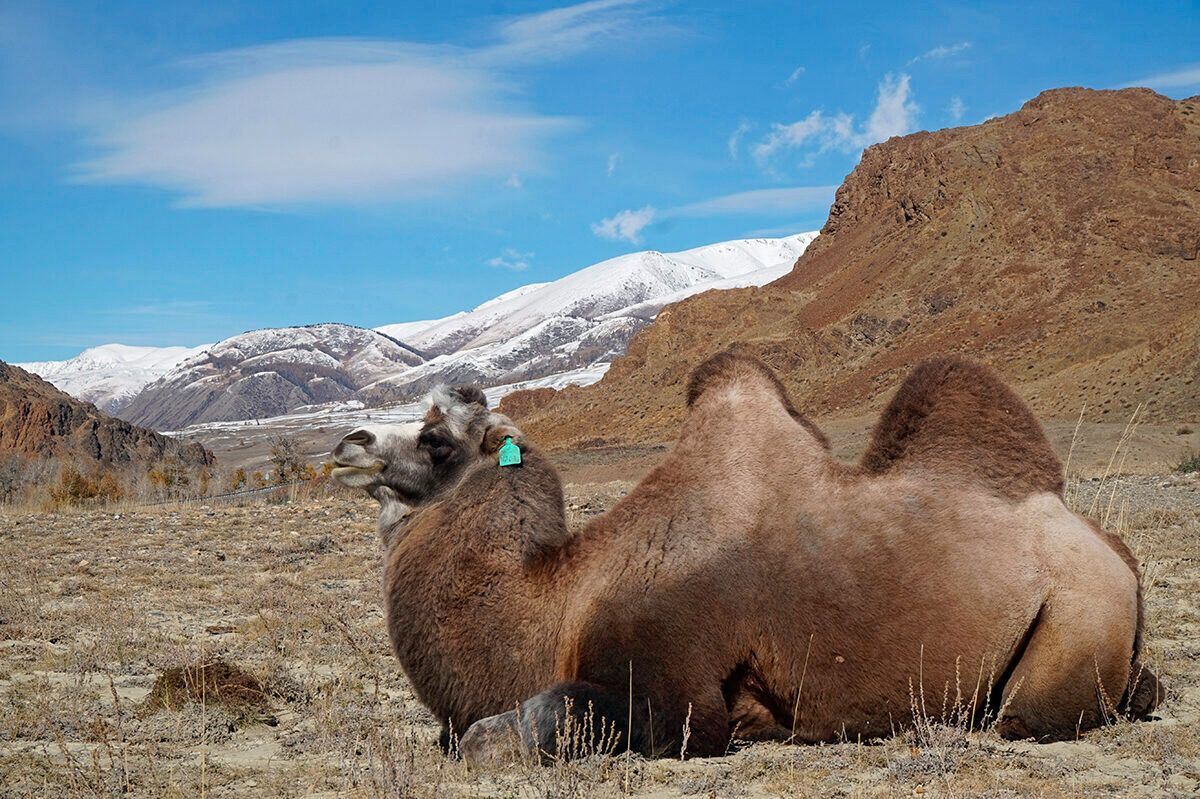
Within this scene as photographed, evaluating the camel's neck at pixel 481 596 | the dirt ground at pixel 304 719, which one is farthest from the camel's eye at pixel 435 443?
the dirt ground at pixel 304 719

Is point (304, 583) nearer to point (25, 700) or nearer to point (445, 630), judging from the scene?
point (25, 700)

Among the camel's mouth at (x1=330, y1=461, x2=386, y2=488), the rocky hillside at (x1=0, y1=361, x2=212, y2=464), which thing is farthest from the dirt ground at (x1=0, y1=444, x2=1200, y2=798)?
the rocky hillside at (x1=0, y1=361, x2=212, y2=464)

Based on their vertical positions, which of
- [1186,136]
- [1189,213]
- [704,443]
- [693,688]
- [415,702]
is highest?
[1186,136]

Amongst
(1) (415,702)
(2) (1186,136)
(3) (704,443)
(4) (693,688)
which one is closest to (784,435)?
(3) (704,443)

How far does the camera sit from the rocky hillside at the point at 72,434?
137ft

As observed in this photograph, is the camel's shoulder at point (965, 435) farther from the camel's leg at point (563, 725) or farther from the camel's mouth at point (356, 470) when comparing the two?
the camel's mouth at point (356, 470)

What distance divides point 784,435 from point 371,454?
88.4 inches

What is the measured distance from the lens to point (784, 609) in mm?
4699

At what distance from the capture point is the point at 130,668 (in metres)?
6.85

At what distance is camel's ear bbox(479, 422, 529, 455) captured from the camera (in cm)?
576

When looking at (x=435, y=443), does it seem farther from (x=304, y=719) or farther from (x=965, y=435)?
(x=965, y=435)

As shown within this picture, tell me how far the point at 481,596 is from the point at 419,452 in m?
1.15

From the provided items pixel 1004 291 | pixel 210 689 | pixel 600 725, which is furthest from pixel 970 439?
pixel 1004 291

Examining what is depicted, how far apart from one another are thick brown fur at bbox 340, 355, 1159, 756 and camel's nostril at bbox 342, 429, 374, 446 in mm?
954
